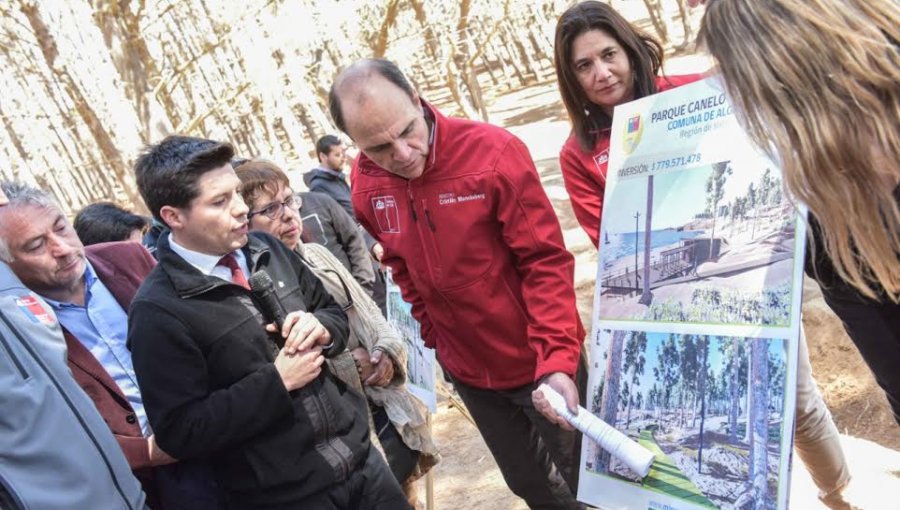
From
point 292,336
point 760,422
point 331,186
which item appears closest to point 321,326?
point 292,336

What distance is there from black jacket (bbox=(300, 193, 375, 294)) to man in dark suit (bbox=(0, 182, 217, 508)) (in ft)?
6.72

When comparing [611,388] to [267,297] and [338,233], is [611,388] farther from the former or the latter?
[338,233]

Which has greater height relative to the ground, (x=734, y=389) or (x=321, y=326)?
(x=321, y=326)

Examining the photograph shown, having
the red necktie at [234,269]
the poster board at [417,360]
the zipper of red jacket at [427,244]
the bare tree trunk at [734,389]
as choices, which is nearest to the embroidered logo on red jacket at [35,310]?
the red necktie at [234,269]

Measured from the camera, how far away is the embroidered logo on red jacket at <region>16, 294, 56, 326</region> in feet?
6.36

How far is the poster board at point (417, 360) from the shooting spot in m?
3.11

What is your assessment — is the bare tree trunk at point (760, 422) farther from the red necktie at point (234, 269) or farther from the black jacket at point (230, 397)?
the red necktie at point (234, 269)

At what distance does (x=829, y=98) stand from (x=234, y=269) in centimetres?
180

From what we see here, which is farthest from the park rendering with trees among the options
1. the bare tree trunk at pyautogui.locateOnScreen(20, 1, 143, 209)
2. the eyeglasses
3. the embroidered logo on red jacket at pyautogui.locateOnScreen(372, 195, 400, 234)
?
the bare tree trunk at pyautogui.locateOnScreen(20, 1, 143, 209)

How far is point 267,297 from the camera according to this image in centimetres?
227

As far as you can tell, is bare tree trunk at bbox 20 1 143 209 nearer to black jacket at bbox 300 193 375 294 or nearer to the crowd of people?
black jacket at bbox 300 193 375 294

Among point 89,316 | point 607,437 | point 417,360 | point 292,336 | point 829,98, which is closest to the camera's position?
point 829,98

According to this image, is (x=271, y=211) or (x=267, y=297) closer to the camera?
(x=267, y=297)

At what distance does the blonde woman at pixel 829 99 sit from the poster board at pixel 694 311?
9.5 inches
